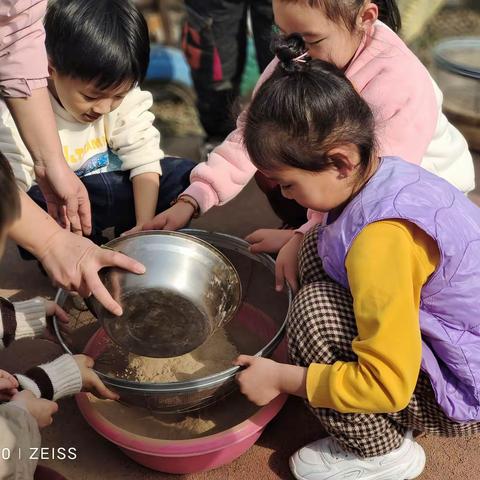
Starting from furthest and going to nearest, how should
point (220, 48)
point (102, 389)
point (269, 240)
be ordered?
point (220, 48)
point (269, 240)
point (102, 389)

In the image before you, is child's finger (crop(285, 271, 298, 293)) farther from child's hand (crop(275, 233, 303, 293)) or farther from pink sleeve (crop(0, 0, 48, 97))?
pink sleeve (crop(0, 0, 48, 97))

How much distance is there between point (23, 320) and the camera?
1493mm

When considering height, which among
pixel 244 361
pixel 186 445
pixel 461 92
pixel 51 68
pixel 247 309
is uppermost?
pixel 51 68

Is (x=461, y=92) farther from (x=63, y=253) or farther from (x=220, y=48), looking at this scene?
(x=63, y=253)

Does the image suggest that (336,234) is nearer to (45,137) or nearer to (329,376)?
(329,376)

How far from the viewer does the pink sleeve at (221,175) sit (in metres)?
1.78

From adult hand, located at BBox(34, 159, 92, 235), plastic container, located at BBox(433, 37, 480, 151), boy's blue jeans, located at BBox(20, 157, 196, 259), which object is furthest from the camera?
plastic container, located at BBox(433, 37, 480, 151)

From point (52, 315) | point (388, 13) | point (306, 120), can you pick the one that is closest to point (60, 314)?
point (52, 315)

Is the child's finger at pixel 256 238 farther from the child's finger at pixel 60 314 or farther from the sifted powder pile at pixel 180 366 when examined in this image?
the child's finger at pixel 60 314

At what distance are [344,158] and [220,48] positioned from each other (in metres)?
1.42

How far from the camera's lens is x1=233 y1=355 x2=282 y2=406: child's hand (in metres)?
1.32

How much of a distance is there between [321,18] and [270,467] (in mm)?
982

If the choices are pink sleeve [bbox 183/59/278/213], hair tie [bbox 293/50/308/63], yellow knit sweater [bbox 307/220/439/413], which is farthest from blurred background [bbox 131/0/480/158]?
yellow knit sweater [bbox 307/220/439/413]

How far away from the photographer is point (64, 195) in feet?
5.14
